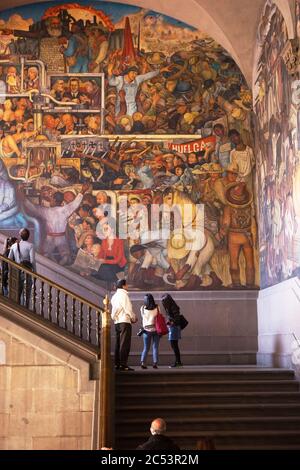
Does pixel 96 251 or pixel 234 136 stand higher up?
pixel 234 136

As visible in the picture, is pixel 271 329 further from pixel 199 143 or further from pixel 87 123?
pixel 87 123

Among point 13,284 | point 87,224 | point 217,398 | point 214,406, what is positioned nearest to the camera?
point 214,406

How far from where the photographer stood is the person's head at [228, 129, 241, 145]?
16186 millimetres

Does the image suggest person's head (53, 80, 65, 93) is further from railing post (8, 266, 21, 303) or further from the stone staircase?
the stone staircase

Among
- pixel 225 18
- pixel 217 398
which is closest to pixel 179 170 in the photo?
pixel 225 18

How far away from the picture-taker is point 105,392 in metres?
9.84

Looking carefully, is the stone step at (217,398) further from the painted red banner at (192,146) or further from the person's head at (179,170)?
the painted red banner at (192,146)

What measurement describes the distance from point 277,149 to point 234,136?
2.38m

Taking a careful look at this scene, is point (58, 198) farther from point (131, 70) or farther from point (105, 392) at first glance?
point (105, 392)

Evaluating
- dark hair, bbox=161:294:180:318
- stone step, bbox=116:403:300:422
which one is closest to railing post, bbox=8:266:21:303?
stone step, bbox=116:403:300:422

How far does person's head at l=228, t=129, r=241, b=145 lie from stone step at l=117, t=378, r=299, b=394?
6362mm

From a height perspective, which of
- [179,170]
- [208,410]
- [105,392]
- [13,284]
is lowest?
[208,410]

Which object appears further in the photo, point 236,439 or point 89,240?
point 89,240
